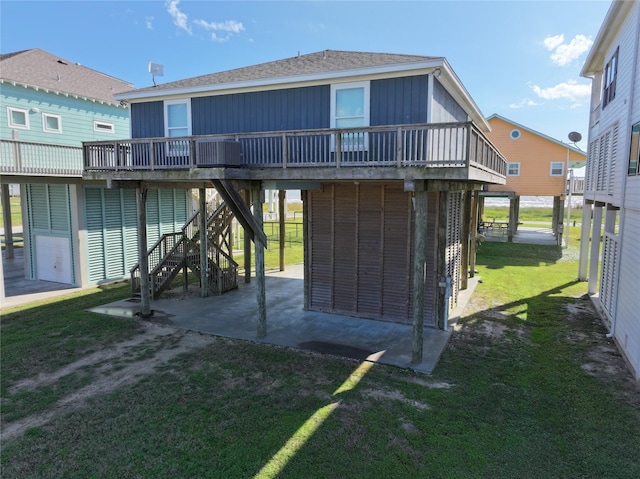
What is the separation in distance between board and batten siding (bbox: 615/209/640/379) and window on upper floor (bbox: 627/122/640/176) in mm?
882

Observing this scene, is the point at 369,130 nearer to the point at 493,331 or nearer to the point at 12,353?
the point at 493,331

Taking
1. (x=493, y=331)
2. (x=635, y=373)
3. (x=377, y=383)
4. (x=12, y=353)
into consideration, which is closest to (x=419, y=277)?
(x=377, y=383)

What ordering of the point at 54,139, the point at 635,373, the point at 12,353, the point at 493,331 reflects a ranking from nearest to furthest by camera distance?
1. the point at 635,373
2. the point at 12,353
3. the point at 493,331
4. the point at 54,139

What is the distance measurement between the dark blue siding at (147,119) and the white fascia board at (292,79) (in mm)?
323

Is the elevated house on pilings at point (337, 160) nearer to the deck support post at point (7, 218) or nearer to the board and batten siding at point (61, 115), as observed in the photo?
the board and batten siding at point (61, 115)

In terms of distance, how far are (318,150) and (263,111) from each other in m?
2.06

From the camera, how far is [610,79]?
12.4m

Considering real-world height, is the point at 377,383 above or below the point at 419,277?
below

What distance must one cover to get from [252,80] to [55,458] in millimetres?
8813

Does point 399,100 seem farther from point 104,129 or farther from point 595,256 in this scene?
point 104,129

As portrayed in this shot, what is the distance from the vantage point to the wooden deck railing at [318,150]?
7.75m

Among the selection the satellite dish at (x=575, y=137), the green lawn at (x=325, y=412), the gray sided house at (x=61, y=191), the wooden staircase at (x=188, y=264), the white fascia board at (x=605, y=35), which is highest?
the white fascia board at (x=605, y=35)

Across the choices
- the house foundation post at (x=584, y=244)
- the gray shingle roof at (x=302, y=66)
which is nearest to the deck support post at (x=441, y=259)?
the gray shingle roof at (x=302, y=66)

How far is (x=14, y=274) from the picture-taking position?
16641 millimetres
